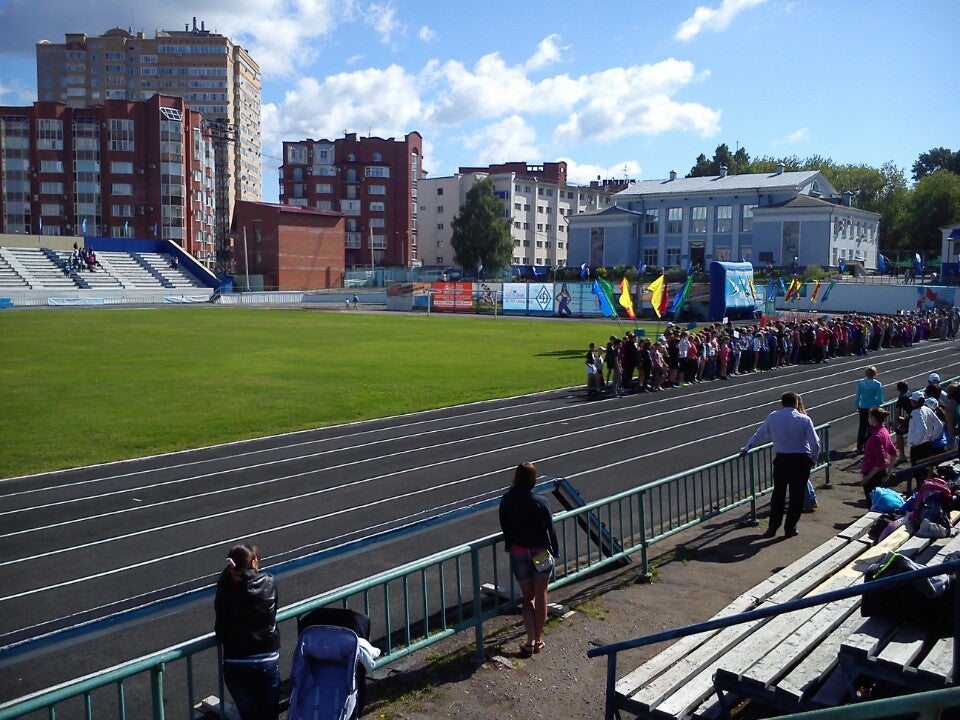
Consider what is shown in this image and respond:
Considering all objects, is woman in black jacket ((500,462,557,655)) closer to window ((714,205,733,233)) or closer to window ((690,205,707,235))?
window ((714,205,733,233))

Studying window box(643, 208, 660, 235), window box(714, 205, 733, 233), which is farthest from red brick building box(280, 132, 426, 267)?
window box(714, 205, 733, 233)

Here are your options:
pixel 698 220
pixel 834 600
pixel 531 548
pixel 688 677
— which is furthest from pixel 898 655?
pixel 698 220

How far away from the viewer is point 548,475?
13.7 m

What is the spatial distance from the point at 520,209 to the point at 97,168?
49.2m

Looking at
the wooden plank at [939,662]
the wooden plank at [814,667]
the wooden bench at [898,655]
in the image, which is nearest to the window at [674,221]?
the wooden plank at [814,667]

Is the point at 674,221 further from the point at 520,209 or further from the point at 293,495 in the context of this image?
the point at 293,495

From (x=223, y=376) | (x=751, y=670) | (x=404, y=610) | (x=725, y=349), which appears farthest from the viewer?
(x=725, y=349)

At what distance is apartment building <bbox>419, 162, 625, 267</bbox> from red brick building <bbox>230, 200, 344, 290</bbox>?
23566mm

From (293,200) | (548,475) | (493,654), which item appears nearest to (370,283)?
(293,200)

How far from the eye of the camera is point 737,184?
80.1m

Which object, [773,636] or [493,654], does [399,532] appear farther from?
[773,636]

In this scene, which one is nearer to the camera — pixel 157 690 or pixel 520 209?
pixel 157 690

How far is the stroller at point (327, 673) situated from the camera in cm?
477

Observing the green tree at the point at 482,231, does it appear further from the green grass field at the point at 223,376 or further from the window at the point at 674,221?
the green grass field at the point at 223,376
